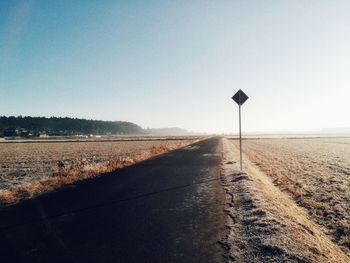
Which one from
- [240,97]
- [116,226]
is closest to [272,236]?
[116,226]

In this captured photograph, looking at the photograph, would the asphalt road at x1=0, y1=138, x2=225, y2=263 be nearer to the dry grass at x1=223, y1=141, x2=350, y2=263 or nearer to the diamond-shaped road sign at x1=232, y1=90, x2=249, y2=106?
the dry grass at x1=223, y1=141, x2=350, y2=263

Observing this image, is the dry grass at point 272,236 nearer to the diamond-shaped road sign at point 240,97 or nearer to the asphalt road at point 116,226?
the asphalt road at point 116,226

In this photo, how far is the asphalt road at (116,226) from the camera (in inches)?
212

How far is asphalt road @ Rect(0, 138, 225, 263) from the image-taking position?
5.39m


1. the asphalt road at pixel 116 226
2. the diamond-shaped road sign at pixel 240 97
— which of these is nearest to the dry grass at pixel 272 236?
the asphalt road at pixel 116 226

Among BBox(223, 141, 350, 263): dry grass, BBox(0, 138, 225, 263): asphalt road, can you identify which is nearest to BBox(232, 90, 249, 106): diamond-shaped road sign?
BBox(0, 138, 225, 263): asphalt road

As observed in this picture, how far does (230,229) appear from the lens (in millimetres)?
6875

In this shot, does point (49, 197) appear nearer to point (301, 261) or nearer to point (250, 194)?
point (250, 194)

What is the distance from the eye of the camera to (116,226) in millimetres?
7035

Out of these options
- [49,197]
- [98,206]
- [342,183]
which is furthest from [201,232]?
[342,183]

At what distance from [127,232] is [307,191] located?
28.8 feet

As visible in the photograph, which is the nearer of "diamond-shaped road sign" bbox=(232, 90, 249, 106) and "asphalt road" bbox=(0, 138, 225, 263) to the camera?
"asphalt road" bbox=(0, 138, 225, 263)

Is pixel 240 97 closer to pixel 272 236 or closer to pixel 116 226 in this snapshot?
pixel 272 236

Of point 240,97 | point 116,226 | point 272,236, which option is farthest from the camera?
point 240,97
